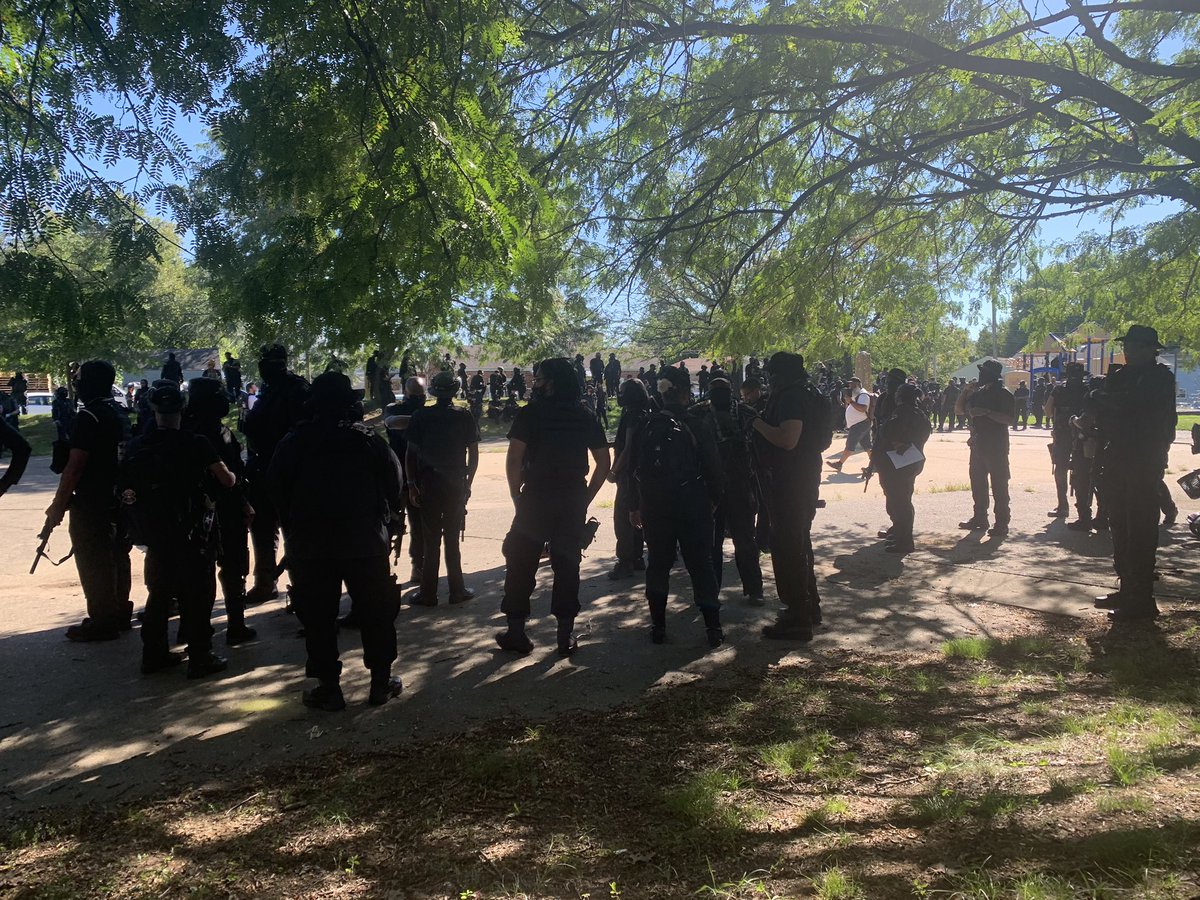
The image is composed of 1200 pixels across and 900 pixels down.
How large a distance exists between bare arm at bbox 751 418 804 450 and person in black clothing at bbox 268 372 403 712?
98.9 inches

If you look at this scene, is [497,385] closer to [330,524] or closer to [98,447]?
[98,447]

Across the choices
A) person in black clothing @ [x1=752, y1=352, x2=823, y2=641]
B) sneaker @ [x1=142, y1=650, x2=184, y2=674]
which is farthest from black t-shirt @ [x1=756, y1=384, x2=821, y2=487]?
sneaker @ [x1=142, y1=650, x2=184, y2=674]

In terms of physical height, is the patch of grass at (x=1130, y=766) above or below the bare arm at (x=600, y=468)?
below

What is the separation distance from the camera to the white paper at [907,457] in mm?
8508

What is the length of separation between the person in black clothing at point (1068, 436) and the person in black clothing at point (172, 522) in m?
8.63

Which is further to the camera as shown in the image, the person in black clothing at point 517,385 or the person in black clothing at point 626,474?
the person in black clothing at point 517,385

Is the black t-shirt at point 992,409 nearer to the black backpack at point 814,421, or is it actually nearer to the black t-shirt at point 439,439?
the black backpack at point 814,421

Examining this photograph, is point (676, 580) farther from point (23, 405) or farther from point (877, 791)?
point (23, 405)

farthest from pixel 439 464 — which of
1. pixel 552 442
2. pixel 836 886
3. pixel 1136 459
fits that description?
pixel 1136 459

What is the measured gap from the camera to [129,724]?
449cm

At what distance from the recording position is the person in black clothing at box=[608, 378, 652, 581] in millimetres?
6242

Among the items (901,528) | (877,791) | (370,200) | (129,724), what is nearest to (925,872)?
(877,791)

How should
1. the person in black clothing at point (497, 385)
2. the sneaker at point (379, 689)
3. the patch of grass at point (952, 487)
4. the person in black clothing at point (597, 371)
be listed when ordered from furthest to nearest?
the person in black clothing at point (497, 385)
the person in black clothing at point (597, 371)
the patch of grass at point (952, 487)
the sneaker at point (379, 689)

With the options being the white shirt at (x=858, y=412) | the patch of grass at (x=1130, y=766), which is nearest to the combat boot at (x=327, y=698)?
the patch of grass at (x=1130, y=766)
